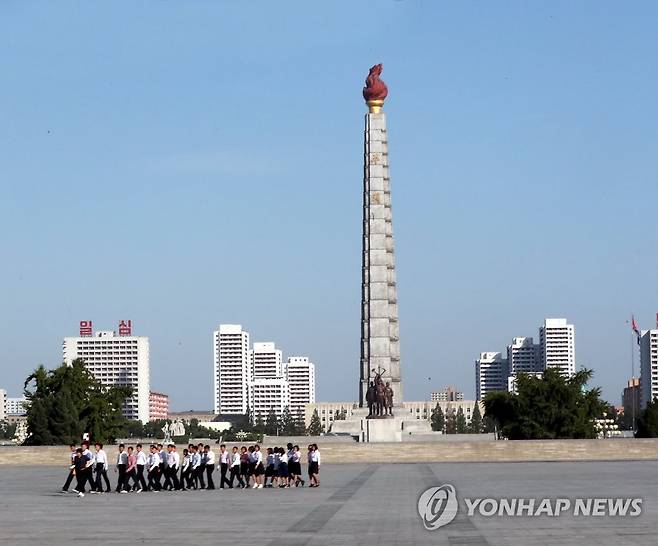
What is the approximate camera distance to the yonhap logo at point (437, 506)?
20.2 meters

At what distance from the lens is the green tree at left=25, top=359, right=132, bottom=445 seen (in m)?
60.5

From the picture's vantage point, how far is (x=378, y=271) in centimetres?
7812

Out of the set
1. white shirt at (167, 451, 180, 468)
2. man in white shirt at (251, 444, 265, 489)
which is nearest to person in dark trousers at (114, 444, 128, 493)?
white shirt at (167, 451, 180, 468)

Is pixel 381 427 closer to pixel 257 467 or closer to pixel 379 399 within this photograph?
pixel 379 399

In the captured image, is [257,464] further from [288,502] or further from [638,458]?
[638,458]

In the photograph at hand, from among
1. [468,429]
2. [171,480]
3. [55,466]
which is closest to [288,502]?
[171,480]

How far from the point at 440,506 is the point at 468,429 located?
13607 cm

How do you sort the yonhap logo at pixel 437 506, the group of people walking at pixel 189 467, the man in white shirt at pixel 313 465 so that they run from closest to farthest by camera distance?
the yonhap logo at pixel 437 506, the group of people walking at pixel 189 467, the man in white shirt at pixel 313 465

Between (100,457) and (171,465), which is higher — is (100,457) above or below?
above

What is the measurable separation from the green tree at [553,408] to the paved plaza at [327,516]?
28.6 metres

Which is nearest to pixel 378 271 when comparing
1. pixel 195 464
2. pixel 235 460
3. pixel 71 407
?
pixel 71 407

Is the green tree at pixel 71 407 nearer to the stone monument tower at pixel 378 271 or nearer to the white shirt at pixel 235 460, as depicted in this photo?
the stone monument tower at pixel 378 271

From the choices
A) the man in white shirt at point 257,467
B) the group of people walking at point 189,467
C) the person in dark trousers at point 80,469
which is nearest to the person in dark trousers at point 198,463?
the group of people walking at point 189,467

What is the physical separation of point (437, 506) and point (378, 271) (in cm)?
5457
